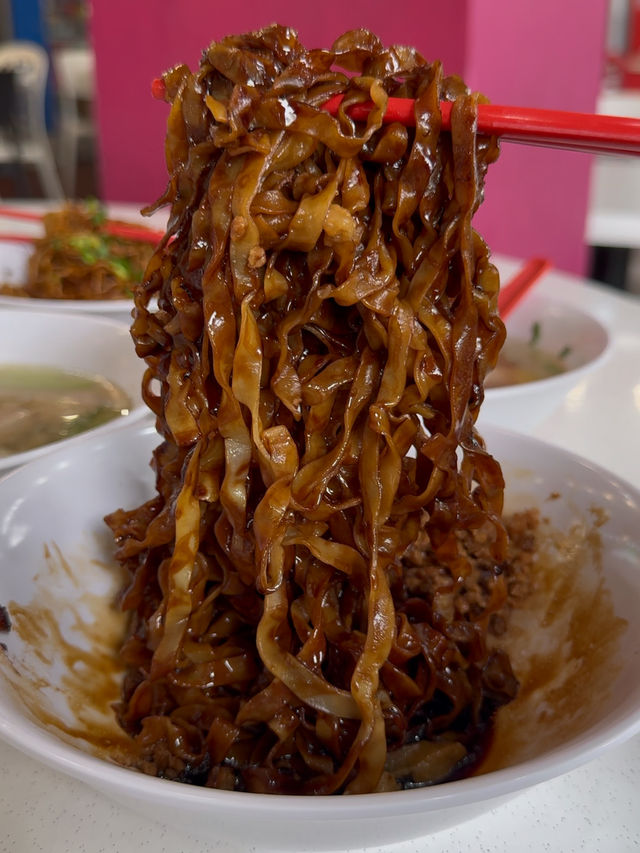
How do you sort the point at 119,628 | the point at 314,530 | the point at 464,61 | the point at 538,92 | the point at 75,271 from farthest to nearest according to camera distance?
the point at 538,92, the point at 464,61, the point at 75,271, the point at 119,628, the point at 314,530

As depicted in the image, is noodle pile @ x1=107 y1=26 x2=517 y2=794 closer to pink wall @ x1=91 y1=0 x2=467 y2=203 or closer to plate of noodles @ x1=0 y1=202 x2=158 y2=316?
plate of noodles @ x1=0 y1=202 x2=158 y2=316

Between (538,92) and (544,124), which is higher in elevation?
(544,124)

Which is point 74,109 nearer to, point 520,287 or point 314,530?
point 520,287

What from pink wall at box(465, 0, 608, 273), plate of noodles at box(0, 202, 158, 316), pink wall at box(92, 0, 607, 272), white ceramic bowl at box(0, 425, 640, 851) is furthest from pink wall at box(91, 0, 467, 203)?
white ceramic bowl at box(0, 425, 640, 851)

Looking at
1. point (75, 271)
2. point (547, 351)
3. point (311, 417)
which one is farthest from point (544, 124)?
point (75, 271)

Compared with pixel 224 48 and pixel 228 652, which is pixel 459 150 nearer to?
pixel 224 48

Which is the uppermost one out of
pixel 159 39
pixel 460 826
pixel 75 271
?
pixel 159 39

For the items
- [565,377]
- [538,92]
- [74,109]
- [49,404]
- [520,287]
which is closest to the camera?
[565,377]
